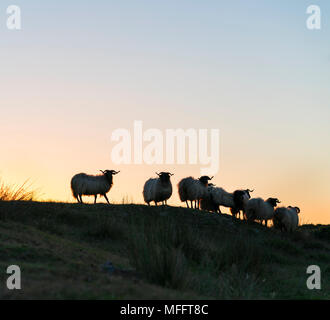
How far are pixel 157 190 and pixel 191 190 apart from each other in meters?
→ 1.71

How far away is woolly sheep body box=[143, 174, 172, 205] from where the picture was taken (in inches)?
1166

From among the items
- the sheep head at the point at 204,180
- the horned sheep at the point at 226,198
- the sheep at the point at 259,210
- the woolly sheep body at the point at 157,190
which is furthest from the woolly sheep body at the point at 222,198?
the woolly sheep body at the point at 157,190

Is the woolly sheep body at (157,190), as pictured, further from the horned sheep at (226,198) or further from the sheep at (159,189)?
the horned sheep at (226,198)

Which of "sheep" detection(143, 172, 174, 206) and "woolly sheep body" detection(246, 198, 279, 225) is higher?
"sheep" detection(143, 172, 174, 206)

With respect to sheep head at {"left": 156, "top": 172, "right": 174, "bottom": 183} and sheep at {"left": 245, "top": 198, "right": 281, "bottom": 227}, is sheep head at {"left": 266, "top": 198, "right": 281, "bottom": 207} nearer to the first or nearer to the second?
sheep at {"left": 245, "top": 198, "right": 281, "bottom": 227}

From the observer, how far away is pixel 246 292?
42.2ft

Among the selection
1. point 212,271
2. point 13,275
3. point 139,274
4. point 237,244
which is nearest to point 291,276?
point 237,244

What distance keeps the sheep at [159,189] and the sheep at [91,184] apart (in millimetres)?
2159

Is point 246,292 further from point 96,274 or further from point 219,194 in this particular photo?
point 219,194

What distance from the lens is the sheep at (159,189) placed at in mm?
29531

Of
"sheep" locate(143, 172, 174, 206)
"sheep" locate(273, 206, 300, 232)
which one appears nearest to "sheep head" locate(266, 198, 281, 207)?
"sheep" locate(273, 206, 300, 232)

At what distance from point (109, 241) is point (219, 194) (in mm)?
11394

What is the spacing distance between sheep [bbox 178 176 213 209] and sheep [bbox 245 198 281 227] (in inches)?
91.4

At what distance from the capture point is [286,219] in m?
29.9
